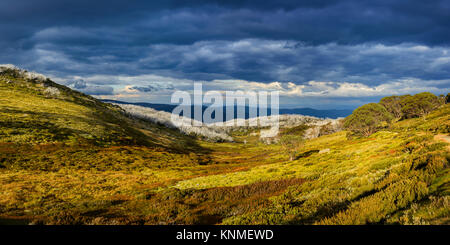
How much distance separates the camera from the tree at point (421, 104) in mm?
96250

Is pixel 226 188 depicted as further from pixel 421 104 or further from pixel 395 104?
pixel 395 104

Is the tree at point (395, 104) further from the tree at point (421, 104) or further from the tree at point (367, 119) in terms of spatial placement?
the tree at point (367, 119)

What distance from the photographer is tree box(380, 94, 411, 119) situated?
407 feet

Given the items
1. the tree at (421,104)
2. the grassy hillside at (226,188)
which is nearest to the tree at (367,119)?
the tree at (421,104)

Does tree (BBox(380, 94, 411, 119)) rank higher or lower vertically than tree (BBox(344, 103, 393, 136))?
higher

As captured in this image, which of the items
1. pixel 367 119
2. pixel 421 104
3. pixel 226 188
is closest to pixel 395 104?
pixel 421 104

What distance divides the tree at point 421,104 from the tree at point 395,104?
16.3 meters

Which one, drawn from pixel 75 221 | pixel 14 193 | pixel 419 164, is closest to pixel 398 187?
pixel 419 164

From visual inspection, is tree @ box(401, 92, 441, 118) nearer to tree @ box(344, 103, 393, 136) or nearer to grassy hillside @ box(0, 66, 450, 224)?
tree @ box(344, 103, 393, 136)

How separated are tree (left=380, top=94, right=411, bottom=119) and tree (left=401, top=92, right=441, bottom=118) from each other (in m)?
16.3

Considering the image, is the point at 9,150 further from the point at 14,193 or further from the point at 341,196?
the point at 341,196

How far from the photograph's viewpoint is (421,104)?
326ft

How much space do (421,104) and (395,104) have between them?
96.4 feet

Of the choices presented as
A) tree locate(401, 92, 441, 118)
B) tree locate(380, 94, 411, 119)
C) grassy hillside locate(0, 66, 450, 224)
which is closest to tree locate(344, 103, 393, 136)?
tree locate(401, 92, 441, 118)
